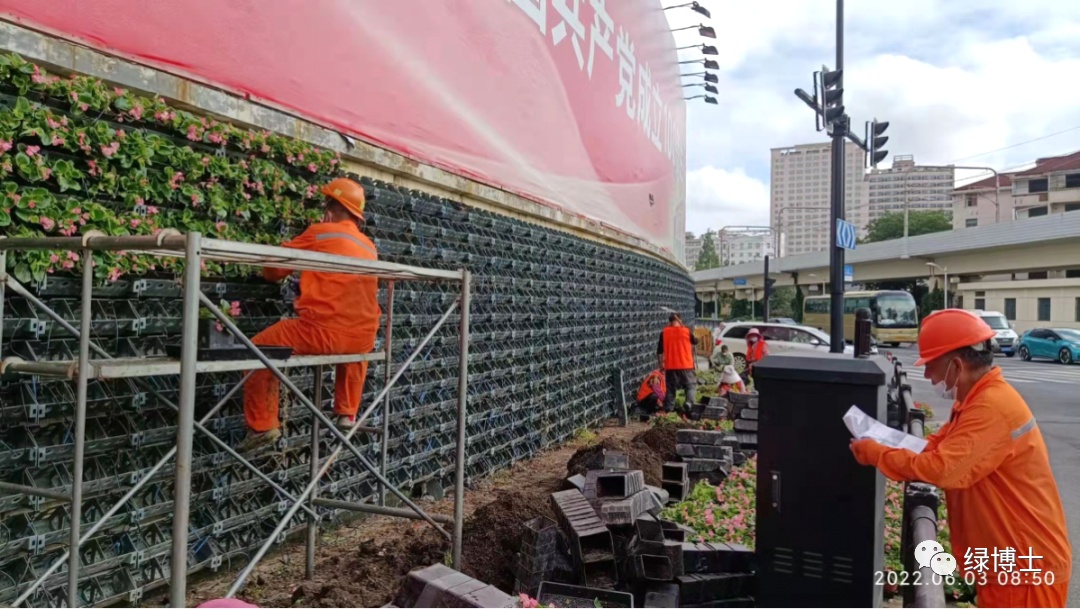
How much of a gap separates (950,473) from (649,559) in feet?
5.94

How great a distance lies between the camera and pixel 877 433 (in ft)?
9.77

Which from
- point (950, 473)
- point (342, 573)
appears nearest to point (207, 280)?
point (342, 573)

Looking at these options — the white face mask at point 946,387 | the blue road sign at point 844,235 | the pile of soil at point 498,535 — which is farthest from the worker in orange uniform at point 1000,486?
the blue road sign at point 844,235

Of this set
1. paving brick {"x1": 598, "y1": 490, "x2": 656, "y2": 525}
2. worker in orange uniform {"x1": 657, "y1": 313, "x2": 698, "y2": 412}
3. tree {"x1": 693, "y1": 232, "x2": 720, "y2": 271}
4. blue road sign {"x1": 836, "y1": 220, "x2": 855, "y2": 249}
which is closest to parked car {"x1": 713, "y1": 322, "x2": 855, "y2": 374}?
blue road sign {"x1": 836, "y1": 220, "x2": 855, "y2": 249}

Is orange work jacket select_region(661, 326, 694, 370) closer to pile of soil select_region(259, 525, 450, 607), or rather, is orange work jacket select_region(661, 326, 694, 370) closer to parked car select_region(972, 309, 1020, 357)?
pile of soil select_region(259, 525, 450, 607)

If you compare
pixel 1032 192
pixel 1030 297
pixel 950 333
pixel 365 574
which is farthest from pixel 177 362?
pixel 1032 192

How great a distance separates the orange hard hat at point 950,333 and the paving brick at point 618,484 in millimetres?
2180

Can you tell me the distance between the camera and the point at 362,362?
13.8 feet

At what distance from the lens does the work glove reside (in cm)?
289

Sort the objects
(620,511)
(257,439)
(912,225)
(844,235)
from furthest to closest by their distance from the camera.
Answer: (912,225)
(844,235)
(620,511)
(257,439)

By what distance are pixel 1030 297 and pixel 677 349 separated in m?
41.8

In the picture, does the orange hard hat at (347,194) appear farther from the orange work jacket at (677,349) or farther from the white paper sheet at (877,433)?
the orange work jacket at (677,349)

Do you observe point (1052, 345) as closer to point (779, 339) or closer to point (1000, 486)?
point (779, 339)

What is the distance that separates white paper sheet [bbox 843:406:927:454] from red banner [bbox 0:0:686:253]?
12.6ft
